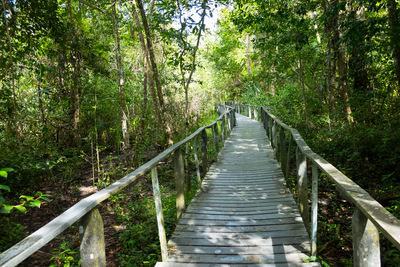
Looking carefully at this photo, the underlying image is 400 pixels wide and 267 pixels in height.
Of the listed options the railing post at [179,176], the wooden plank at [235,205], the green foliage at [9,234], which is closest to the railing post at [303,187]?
the wooden plank at [235,205]

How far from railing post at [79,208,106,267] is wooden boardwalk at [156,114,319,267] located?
1337 mm

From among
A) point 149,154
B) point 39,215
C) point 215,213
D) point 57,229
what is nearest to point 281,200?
point 215,213

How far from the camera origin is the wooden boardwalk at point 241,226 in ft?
9.47

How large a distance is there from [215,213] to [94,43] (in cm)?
686

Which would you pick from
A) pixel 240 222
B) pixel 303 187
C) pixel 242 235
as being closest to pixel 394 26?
pixel 303 187

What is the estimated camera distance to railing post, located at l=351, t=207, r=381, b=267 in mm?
1511

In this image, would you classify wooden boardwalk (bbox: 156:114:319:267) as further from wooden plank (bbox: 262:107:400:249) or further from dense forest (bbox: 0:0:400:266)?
wooden plank (bbox: 262:107:400:249)

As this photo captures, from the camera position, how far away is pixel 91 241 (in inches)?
66.1

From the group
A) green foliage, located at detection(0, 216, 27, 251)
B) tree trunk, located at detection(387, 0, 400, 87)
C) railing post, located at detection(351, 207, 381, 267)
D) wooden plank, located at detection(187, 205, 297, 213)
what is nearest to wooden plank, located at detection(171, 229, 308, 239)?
wooden plank, located at detection(187, 205, 297, 213)

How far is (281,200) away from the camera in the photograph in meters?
4.44

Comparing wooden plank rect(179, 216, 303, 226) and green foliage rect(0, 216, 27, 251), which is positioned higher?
wooden plank rect(179, 216, 303, 226)

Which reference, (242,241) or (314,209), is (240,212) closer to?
(242,241)

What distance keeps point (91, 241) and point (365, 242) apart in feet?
5.53

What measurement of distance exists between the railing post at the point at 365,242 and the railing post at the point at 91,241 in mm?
1627
